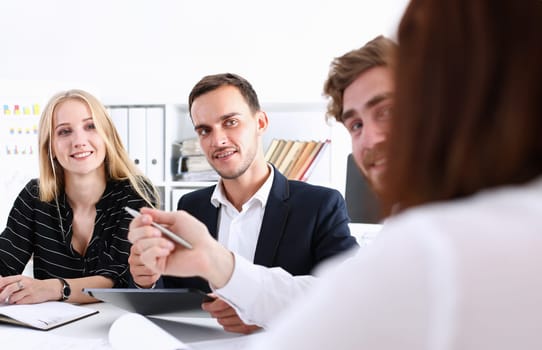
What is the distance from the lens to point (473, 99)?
39 centimetres

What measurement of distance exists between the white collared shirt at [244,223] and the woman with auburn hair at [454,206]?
144cm

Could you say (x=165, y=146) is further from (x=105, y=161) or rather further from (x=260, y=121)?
(x=260, y=121)

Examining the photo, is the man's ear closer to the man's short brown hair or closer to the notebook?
the man's short brown hair

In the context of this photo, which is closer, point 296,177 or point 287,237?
point 287,237

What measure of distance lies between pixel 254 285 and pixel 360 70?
58 centimetres

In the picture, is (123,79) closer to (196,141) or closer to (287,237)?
(196,141)

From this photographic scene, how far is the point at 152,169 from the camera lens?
10.3 ft

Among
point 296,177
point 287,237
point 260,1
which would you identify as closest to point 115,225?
point 287,237

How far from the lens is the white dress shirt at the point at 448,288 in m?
0.31

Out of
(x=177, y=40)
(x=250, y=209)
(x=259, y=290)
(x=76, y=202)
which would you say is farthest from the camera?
(x=177, y=40)

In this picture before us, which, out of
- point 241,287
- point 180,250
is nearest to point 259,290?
point 241,287

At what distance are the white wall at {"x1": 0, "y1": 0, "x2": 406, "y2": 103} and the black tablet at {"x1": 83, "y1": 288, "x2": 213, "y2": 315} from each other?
7.23 ft

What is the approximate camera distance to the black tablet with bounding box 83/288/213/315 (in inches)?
46.1

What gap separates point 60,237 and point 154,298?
1.01 meters
